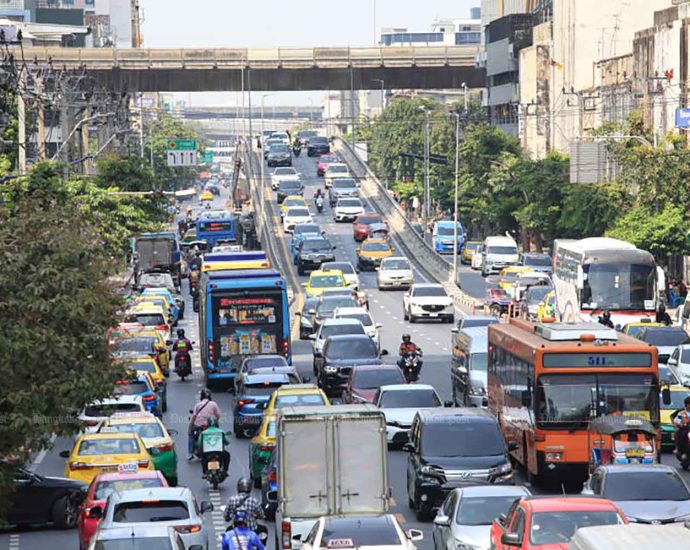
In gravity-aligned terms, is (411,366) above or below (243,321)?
below

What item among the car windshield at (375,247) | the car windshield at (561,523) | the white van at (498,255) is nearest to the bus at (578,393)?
the car windshield at (561,523)

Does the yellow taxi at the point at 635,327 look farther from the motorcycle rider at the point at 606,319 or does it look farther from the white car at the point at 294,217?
the white car at the point at 294,217

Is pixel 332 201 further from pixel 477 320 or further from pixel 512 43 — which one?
pixel 477 320

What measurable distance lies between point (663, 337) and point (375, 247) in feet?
138

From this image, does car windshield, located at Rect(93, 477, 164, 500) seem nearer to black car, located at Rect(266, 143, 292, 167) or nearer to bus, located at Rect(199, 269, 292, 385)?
bus, located at Rect(199, 269, 292, 385)

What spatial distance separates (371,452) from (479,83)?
4594 inches

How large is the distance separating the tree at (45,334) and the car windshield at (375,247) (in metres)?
58.3

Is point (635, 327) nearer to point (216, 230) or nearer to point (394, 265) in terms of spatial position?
point (394, 265)

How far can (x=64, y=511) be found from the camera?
28.0 m

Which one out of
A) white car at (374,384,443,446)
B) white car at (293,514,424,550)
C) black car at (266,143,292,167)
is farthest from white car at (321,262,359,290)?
black car at (266,143,292,167)

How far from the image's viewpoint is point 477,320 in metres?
47.8

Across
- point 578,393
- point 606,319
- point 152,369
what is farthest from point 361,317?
point 578,393

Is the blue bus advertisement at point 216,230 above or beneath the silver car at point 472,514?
beneath

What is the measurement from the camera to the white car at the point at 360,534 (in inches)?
779
